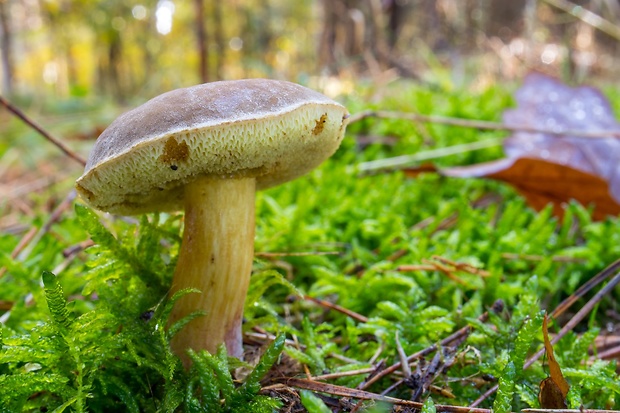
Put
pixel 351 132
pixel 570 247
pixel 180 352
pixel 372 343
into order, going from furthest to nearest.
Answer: pixel 351 132 → pixel 570 247 → pixel 372 343 → pixel 180 352

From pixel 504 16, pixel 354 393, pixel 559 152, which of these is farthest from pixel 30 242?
pixel 504 16

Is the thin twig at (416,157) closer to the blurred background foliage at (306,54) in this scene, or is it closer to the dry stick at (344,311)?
the blurred background foliage at (306,54)

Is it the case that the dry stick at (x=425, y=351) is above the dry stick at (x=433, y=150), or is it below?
below

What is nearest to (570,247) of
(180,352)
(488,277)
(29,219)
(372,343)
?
(488,277)

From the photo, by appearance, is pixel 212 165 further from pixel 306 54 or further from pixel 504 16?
pixel 504 16

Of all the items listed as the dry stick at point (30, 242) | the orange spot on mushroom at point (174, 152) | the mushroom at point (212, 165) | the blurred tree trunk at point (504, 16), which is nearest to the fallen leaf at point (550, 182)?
the mushroom at point (212, 165)

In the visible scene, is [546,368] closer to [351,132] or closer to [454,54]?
[351,132]
